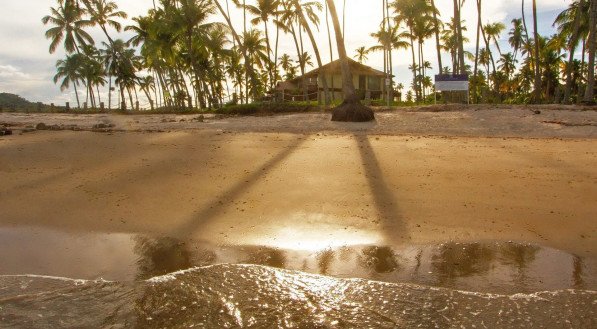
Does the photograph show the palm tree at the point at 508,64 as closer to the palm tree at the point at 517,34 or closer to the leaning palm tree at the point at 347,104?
the palm tree at the point at 517,34

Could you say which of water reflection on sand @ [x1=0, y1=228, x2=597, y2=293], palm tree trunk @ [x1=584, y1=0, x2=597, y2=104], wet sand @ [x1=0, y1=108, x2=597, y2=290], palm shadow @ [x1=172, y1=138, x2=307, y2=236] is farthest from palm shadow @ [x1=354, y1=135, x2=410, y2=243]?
palm tree trunk @ [x1=584, y1=0, x2=597, y2=104]

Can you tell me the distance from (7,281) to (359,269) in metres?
3.11

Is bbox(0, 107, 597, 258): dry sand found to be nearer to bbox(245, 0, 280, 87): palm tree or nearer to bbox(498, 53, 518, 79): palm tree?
bbox(245, 0, 280, 87): palm tree

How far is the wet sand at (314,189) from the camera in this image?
4695mm

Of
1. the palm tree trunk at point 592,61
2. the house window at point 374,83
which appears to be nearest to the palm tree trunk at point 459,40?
the palm tree trunk at point 592,61

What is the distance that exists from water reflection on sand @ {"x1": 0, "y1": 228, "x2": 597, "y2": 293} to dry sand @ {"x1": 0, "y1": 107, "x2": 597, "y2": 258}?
0.22 meters

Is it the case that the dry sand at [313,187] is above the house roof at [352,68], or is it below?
below

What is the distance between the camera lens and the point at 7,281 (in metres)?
3.75

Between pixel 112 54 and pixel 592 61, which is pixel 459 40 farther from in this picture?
pixel 112 54

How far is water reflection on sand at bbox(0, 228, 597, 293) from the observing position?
11.7ft

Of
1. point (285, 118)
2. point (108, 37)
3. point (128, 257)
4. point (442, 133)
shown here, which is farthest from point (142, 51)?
point (128, 257)

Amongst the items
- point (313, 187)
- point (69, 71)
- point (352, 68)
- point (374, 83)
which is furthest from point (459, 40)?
point (69, 71)

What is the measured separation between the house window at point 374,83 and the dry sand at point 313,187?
2853 cm

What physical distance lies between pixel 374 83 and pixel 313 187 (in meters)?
34.4
